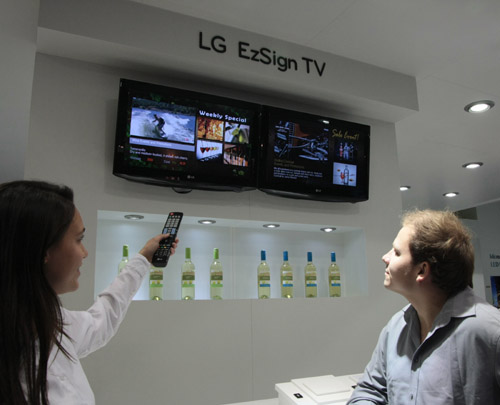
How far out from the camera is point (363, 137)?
2.59m

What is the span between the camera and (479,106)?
310 cm

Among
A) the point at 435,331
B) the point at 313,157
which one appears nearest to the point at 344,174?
the point at 313,157

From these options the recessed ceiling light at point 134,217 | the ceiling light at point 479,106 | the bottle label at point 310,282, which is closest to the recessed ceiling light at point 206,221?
the recessed ceiling light at point 134,217

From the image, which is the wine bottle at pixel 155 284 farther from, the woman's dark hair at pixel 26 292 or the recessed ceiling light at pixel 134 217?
the woman's dark hair at pixel 26 292

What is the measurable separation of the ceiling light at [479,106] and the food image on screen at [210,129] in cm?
201

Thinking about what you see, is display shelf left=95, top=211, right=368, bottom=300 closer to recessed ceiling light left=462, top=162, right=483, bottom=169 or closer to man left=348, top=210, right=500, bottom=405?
man left=348, top=210, right=500, bottom=405

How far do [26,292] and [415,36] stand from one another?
7.43 feet

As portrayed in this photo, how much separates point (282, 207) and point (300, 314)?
0.60m

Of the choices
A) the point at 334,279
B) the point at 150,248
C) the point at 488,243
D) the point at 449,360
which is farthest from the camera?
the point at 488,243

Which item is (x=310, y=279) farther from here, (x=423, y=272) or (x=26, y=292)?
(x=26, y=292)

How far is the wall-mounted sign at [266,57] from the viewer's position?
2.14m

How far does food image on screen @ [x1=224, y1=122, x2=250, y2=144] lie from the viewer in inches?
86.5

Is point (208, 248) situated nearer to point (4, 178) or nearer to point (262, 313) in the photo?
point (262, 313)

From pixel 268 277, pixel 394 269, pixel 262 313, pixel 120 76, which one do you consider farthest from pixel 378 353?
pixel 120 76
